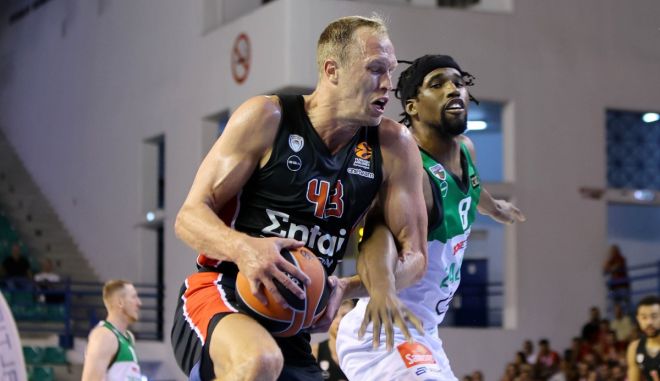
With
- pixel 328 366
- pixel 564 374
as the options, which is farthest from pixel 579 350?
pixel 328 366

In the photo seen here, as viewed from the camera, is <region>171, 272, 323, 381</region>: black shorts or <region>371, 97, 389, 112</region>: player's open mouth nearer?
<region>171, 272, 323, 381</region>: black shorts

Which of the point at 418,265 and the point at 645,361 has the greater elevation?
the point at 418,265

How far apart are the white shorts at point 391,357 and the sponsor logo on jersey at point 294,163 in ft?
4.71

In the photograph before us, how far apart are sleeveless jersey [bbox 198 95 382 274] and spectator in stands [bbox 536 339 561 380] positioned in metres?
9.63

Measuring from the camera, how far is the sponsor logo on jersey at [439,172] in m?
5.82

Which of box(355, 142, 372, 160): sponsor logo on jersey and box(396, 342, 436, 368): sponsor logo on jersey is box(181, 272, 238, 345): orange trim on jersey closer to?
box(355, 142, 372, 160): sponsor logo on jersey

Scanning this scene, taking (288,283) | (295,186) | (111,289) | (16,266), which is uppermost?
(295,186)

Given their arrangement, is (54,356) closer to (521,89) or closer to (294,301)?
(521,89)

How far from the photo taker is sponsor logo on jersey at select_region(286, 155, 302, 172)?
14.9 feet

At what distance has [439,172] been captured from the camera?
5840 millimetres

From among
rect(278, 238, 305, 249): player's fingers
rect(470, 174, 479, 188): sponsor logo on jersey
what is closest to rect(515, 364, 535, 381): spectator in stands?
rect(470, 174, 479, 188): sponsor logo on jersey

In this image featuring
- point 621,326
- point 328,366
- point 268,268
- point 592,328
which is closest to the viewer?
point 268,268

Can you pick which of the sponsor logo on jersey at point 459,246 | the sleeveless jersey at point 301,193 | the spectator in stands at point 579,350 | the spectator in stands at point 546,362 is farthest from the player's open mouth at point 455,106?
the spectator in stands at point 579,350

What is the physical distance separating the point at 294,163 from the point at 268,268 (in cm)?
63
